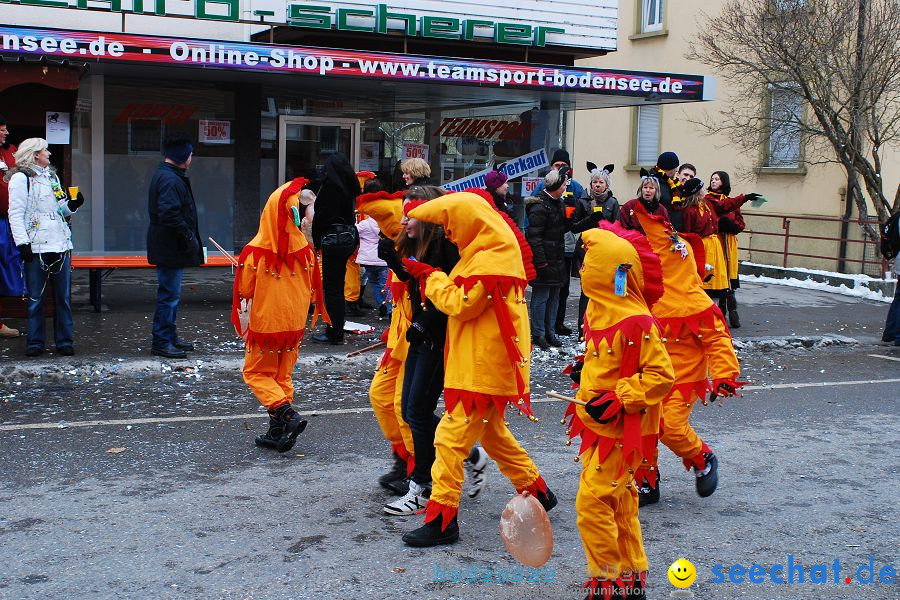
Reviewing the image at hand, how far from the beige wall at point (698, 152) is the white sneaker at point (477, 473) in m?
14.4

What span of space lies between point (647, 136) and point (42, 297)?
18.9 metres

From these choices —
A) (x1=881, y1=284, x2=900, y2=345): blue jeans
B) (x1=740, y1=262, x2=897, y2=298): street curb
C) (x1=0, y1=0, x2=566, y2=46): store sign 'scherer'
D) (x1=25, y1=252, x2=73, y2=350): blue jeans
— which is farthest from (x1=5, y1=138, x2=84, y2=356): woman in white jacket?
(x1=740, y1=262, x2=897, y2=298): street curb

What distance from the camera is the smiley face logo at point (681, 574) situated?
441cm

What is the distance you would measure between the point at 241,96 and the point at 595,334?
12.0 metres

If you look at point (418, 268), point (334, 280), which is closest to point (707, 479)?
point (418, 268)

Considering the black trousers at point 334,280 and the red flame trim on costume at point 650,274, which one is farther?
the black trousers at point 334,280

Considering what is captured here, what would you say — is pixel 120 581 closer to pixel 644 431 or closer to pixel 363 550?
pixel 363 550

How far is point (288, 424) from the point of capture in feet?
21.2

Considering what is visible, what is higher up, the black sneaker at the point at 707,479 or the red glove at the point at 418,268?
the red glove at the point at 418,268

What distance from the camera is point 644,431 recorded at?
4.34 m

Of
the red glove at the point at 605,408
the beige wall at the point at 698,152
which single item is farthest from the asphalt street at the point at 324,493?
the beige wall at the point at 698,152

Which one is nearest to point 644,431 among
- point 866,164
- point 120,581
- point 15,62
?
point 120,581

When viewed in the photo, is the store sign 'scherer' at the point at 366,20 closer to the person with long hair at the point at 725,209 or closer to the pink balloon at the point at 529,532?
the person with long hair at the point at 725,209

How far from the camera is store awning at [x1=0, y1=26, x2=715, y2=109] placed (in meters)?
11.2
